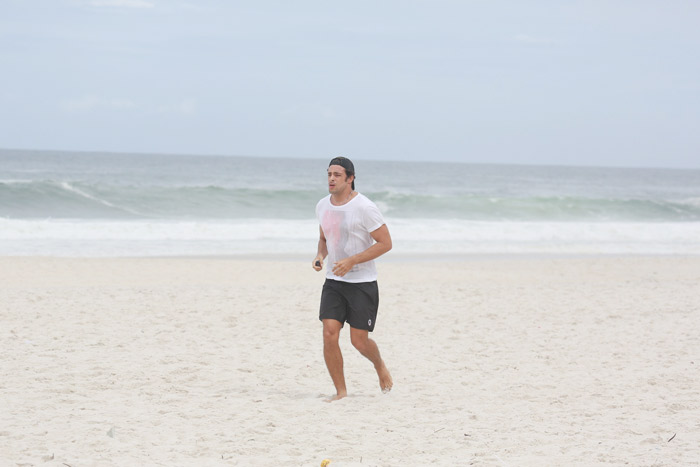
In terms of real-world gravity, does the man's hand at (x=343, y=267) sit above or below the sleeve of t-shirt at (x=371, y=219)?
below

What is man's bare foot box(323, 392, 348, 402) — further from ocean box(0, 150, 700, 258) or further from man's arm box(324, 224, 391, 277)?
ocean box(0, 150, 700, 258)

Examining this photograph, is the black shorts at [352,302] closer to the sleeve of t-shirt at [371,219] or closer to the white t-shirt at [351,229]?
the white t-shirt at [351,229]

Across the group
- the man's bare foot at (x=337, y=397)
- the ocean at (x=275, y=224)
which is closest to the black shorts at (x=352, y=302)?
the man's bare foot at (x=337, y=397)

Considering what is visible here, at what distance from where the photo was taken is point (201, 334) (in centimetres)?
711

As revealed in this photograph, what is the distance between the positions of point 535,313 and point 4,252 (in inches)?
406

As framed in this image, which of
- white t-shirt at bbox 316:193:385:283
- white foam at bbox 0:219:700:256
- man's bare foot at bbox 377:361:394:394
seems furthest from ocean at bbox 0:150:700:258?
white t-shirt at bbox 316:193:385:283

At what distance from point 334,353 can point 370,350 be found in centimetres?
26

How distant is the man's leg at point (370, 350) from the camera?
4.80 m

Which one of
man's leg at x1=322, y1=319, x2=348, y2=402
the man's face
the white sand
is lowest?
the white sand

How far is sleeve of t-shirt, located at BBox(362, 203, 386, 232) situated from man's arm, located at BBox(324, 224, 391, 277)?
3 cm

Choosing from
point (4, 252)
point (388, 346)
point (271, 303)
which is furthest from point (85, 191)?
point (388, 346)

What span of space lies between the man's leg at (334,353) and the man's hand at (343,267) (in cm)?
40

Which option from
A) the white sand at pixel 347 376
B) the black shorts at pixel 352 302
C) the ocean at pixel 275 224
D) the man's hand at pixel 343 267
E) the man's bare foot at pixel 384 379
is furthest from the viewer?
the ocean at pixel 275 224

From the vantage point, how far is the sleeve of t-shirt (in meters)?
4.56
